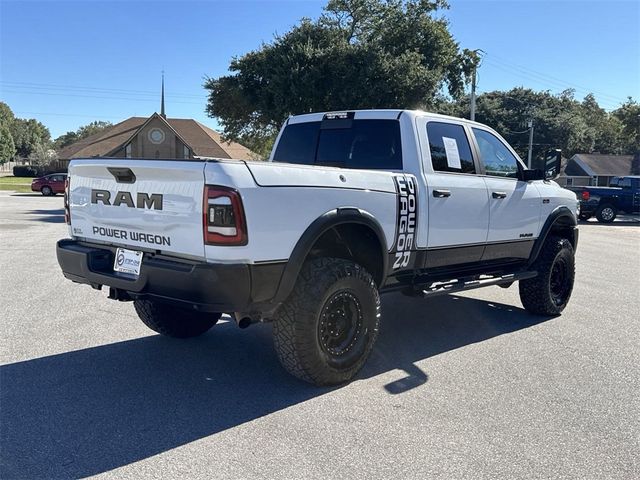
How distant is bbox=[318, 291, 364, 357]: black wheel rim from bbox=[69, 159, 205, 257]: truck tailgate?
1.14 meters

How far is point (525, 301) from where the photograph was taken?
6812 millimetres

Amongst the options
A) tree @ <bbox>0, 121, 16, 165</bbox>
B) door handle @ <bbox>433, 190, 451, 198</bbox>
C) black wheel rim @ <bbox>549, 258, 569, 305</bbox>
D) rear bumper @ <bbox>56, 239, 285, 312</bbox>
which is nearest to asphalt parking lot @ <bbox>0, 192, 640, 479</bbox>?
black wheel rim @ <bbox>549, 258, 569, 305</bbox>

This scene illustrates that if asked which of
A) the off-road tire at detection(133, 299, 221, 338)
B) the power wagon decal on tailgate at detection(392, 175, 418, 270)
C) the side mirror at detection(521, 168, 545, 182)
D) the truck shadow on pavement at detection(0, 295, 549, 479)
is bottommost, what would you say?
the truck shadow on pavement at detection(0, 295, 549, 479)

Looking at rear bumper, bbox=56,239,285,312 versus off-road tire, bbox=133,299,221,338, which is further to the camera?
off-road tire, bbox=133,299,221,338

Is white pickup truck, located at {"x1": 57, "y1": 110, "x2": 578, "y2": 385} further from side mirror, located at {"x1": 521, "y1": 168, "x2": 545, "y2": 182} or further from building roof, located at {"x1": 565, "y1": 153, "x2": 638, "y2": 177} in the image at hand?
building roof, located at {"x1": 565, "y1": 153, "x2": 638, "y2": 177}

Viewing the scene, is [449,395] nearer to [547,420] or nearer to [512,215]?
[547,420]

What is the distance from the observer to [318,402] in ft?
13.4

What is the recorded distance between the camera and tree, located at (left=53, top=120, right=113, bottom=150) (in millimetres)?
114150

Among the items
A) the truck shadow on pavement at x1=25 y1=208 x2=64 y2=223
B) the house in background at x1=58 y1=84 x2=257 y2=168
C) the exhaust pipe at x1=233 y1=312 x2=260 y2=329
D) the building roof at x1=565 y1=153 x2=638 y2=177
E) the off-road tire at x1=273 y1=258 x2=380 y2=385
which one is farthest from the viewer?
Result: the building roof at x1=565 y1=153 x2=638 y2=177

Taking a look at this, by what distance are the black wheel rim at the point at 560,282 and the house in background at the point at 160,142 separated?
1490 inches

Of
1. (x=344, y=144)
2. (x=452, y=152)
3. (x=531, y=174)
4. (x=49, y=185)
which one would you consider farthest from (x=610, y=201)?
(x=49, y=185)

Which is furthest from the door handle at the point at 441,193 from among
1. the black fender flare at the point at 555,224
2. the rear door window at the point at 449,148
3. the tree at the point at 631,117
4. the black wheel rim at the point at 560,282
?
the tree at the point at 631,117

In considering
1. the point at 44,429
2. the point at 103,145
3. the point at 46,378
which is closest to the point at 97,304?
the point at 46,378

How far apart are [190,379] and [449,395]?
1.98 metres
